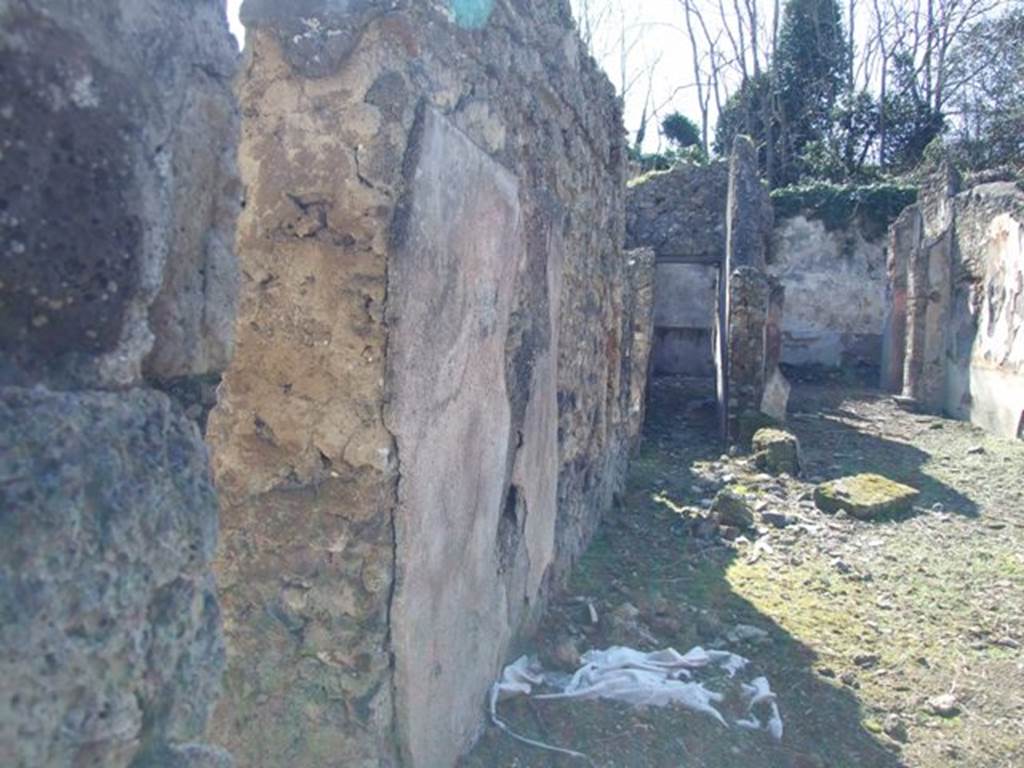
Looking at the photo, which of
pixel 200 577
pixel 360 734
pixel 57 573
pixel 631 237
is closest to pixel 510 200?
pixel 360 734

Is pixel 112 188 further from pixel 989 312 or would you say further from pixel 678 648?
pixel 989 312

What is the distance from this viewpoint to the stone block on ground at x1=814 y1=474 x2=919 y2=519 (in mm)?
6137

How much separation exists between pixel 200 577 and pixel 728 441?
825 centimetres

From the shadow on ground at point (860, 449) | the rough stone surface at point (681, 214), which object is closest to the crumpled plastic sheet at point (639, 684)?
the shadow on ground at point (860, 449)

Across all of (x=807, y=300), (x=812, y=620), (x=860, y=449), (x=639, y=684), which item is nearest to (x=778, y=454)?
(x=860, y=449)

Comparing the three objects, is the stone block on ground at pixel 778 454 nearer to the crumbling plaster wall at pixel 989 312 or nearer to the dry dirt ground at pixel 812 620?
the dry dirt ground at pixel 812 620

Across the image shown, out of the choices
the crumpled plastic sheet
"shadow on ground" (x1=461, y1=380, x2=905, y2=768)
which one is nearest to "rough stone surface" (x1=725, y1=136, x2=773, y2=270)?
"shadow on ground" (x1=461, y1=380, x2=905, y2=768)

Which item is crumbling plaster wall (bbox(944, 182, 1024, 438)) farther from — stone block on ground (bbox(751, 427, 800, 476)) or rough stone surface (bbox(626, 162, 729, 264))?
stone block on ground (bbox(751, 427, 800, 476))

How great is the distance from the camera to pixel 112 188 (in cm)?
90

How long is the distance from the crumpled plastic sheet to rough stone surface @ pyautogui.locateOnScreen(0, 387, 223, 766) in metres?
2.06

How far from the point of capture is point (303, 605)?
2.29 meters

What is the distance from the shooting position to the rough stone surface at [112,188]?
817mm

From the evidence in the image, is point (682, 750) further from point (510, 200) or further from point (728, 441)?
point (728, 441)

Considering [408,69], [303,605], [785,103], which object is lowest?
[303,605]
